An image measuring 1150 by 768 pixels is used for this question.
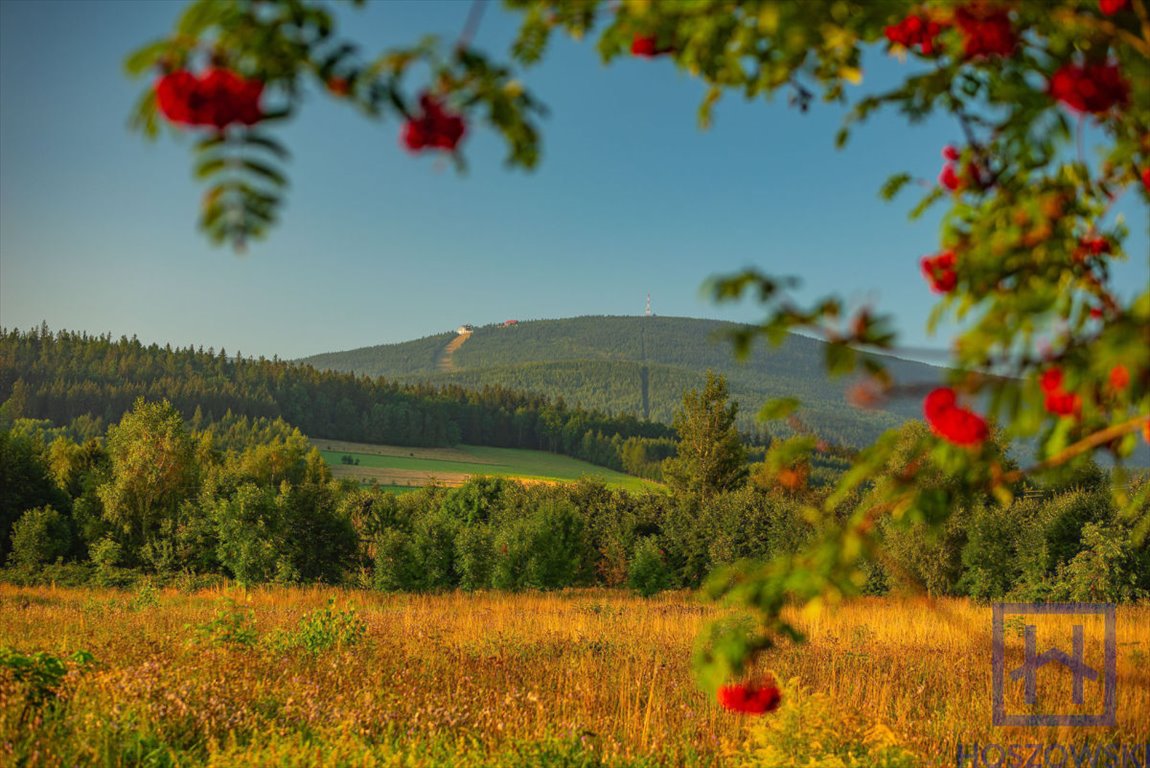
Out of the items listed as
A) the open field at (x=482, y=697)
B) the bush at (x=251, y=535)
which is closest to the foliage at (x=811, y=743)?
the open field at (x=482, y=697)

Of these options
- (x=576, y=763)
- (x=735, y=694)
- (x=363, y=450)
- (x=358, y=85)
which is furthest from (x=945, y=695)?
(x=363, y=450)

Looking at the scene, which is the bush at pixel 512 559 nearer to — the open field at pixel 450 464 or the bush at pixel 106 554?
the bush at pixel 106 554

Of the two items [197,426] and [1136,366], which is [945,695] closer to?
[1136,366]

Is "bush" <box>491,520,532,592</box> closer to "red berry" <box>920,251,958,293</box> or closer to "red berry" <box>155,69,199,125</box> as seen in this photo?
"red berry" <box>920,251,958,293</box>

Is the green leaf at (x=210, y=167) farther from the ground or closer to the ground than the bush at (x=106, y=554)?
farther from the ground

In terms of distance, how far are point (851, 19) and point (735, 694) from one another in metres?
1.93

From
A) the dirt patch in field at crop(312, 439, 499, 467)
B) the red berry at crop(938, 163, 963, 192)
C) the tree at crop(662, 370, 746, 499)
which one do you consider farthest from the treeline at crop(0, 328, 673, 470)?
the red berry at crop(938, 163, 963, 192)

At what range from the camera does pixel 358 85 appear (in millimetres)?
1519

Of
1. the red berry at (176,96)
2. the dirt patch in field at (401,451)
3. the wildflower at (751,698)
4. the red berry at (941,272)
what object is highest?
the red berry at (176,96)

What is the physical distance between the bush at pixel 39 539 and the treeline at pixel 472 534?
53 mm

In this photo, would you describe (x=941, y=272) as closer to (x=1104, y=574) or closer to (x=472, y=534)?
(x=1104, y=574)

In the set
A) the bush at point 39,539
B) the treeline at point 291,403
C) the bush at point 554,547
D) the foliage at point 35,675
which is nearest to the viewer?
the foliage at point 35,675

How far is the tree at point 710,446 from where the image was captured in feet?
122

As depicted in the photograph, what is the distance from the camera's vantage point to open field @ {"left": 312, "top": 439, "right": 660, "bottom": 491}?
213 ft
